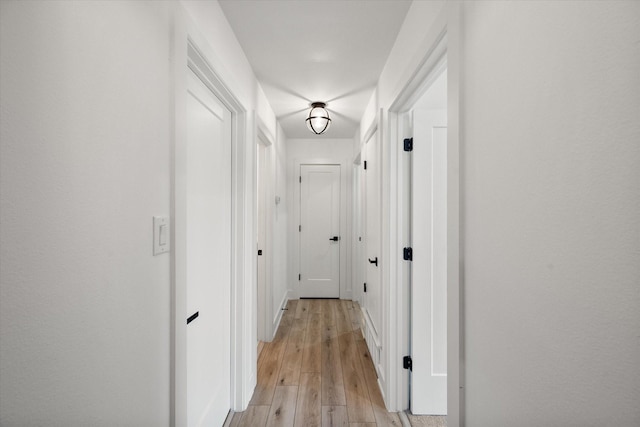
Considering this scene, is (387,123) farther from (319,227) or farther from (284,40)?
(319,227)

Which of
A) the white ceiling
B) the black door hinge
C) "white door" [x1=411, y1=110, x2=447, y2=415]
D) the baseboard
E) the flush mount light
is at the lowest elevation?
the baseboard

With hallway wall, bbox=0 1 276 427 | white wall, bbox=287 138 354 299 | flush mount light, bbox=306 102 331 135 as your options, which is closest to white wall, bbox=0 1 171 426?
hallway wall, bbox=0 1 276 427

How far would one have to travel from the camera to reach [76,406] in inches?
26.5

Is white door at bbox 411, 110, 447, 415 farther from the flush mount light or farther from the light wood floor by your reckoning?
the flush mount light

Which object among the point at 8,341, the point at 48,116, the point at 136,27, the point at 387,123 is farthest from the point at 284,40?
the point at 8,341

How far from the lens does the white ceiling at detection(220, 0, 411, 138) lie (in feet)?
5.30

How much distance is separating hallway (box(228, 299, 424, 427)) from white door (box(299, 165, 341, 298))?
2.84 feet

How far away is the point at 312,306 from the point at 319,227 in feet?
3.74

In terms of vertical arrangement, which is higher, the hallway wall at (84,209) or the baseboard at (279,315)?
the hallway wall at (84,209)

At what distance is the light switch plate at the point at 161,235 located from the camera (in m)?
0.98

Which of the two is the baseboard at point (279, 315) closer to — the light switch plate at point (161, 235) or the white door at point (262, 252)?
the white door at point (262, 252)

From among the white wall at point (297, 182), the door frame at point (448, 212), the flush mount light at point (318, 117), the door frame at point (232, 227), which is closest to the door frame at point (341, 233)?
the white wall at point (297, 182)

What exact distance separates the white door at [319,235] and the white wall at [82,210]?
3.60 m

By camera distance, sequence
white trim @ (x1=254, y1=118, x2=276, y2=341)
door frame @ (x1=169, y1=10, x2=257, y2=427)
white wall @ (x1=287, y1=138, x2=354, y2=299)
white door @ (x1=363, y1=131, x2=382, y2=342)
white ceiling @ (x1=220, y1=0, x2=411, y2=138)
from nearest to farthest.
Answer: door frame @ (x1=169, y1=10, x2=257, y2=427)
white ceiling @ (x1=220, y1=0, x2=411, y2=138)
white door @ (x1=363, y1=131, x2=382, y2=342)
white trim @ (x1=254, y1=118, x2=276, y2=341)
white wall @ (x1=287, y1=138, x2=354, y2=299)
